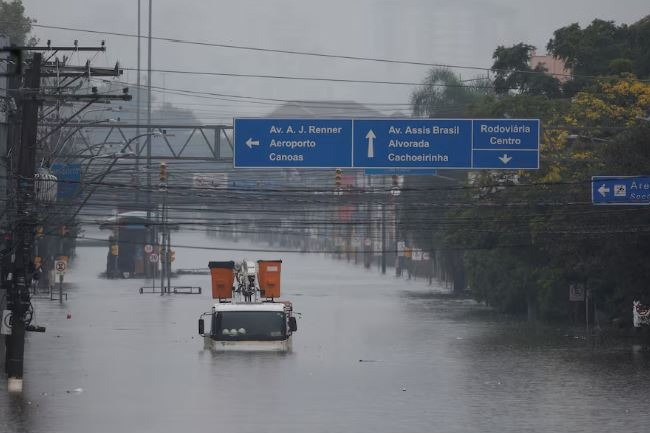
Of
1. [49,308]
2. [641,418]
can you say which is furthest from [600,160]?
[49,308]

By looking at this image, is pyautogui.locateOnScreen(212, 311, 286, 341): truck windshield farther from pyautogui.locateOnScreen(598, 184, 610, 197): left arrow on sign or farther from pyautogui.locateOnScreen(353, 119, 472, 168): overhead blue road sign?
pyautogui.locateOnScreen(598, 184, 610, 197): left arrow on sign

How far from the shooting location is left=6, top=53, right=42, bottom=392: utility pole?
3391cm

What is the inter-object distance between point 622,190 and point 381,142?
8224mm

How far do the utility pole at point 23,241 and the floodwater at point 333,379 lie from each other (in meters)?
0.94

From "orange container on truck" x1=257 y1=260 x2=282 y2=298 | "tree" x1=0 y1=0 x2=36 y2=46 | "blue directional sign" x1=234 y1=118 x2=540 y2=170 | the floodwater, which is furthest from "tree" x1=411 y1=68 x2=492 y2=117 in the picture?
"blue directional sign" x1=234 y1=118 x2=540 y2=170

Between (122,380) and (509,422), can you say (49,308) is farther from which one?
(509,422)

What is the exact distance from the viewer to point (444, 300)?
9500 cm

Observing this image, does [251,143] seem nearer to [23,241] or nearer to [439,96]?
[23,241]

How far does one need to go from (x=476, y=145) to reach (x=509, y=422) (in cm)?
1688

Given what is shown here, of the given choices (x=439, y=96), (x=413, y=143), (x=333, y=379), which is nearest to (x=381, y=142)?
(x=413, y=143)

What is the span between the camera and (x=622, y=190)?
1811 inches

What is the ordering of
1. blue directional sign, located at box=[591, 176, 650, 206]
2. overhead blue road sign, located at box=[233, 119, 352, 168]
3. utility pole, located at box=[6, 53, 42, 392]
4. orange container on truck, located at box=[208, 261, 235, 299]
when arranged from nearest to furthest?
utility pole, located at box=[6, 53, 42, 392] → overhead blue road sign, located at box=[233, 119, 352, 168] → blue directional sign, located at box=[591, 176, 650, 206] → orange container on truck, located at box=[208, 261, 235, 299]

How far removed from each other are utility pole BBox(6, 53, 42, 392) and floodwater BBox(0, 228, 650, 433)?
943mm

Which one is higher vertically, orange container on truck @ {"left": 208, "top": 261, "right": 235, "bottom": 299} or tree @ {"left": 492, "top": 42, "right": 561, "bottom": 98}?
tree @ {"left": 492, "top": 42, "right": 561, "bottom": 98}
